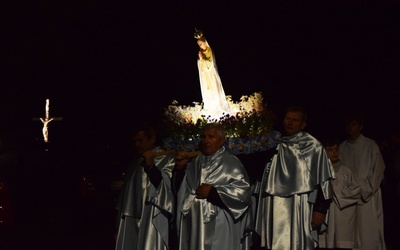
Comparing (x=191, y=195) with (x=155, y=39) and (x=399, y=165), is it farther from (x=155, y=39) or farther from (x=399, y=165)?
(x=155, y=39)

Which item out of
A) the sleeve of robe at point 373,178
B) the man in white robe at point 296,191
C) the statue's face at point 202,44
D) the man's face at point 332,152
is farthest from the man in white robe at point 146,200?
the sleeve of robe at point 373,178

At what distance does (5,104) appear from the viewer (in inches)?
1307

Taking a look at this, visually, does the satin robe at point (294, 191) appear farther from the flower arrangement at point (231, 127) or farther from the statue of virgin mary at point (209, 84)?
the statue of virgin mary at point (209, 84)

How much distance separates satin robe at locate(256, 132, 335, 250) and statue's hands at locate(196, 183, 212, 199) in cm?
71

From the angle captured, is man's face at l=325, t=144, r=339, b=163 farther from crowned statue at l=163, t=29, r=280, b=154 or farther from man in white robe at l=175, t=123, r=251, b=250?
man in white robe at l=175, t=123, r=251, b=250

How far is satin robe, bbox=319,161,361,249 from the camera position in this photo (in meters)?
9.18

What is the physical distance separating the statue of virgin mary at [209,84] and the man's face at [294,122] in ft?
8.12

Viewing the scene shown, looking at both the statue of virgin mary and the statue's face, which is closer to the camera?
the statue of virgin mary

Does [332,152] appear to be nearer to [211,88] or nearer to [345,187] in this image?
[345,187]

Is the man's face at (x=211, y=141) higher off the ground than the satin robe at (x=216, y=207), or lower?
higher

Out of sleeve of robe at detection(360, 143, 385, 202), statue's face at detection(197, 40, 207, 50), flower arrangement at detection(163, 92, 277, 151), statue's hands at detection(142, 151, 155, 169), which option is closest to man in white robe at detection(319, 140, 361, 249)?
sleeve of robe at detection(360, 143, 385, 202)

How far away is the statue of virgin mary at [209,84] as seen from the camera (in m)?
10.5

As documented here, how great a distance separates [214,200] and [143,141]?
1.32 metres

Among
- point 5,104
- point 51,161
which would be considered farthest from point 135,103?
point 5,104
